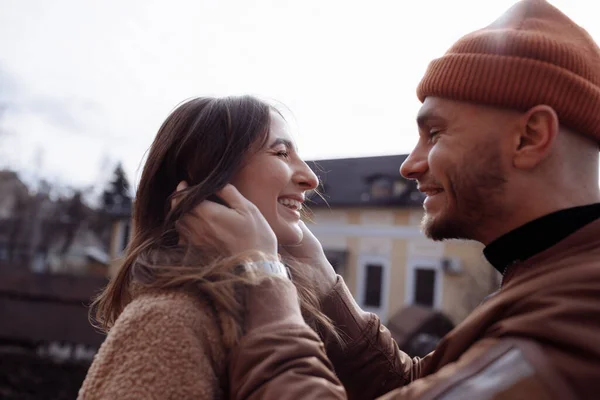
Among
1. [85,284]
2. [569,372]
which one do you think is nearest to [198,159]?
[569,372]

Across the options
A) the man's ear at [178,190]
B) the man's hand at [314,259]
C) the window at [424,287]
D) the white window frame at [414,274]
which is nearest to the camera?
the man's ear at [178,190]

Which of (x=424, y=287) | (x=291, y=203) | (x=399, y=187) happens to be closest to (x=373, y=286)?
(x=424, y=287)

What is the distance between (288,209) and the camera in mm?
2027

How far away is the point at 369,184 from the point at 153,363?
19.8 meters

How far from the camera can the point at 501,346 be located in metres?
1.29

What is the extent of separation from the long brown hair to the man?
152mm

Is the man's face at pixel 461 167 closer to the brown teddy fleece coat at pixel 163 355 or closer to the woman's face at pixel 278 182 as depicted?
the woman's face at pixel 278 182

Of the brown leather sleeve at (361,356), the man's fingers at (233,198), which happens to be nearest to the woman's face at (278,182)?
the man's fingers at (233,198)

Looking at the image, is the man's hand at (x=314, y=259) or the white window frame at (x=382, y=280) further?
the white window frame at (x=382, y=280)

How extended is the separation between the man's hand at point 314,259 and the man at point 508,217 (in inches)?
22.2

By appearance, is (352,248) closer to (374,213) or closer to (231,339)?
(374,213)

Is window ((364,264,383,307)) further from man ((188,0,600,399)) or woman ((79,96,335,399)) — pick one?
man ((188,0,600,399))

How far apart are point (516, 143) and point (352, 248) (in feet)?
60.8

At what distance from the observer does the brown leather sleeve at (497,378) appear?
120 cm
